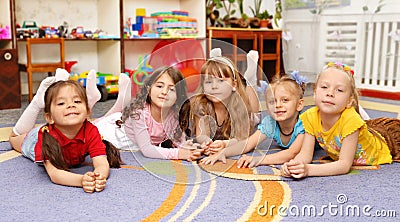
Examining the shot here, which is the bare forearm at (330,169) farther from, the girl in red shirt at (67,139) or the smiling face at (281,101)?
the girl in red shirt at (67,139)

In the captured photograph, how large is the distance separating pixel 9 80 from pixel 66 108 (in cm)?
120

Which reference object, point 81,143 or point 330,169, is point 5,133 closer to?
point 81,143

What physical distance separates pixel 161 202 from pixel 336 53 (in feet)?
7.36

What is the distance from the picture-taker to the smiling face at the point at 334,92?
1.13 metres

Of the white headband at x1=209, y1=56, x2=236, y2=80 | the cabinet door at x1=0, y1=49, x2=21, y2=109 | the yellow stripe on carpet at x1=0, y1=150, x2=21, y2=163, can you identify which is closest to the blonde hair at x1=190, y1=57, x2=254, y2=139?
the white headband at x1=209, y1=56, x2=236, y2=80

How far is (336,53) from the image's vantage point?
289cm

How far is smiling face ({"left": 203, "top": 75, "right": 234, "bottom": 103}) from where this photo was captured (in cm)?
126

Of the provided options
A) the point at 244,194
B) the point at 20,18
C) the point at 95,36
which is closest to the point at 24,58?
the point at 20,18

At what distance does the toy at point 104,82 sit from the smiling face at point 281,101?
1.35 m

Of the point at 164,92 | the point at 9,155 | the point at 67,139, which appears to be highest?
the point at 164,92

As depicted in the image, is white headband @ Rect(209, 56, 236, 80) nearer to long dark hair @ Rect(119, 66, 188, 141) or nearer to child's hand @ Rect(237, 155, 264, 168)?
long dark hair @ Rect(119, 66, 188, 141)

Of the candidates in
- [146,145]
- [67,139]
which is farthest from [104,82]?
[67,139]

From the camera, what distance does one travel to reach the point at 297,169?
1.09m

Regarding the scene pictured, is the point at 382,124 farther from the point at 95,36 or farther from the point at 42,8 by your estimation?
the point at 42,8
